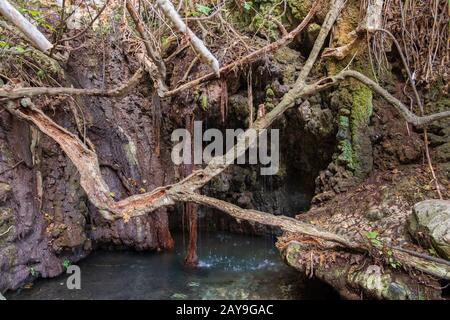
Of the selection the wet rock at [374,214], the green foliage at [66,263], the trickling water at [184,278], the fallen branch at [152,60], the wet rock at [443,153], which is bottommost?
the trickling water at [184,278]

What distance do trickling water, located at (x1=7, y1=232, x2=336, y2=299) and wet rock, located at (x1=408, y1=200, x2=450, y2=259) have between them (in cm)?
132

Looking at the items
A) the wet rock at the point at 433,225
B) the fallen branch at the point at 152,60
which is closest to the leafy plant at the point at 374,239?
the wet rock at the point at 433,225

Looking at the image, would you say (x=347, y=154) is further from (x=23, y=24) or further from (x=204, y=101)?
(x=23, y=24)

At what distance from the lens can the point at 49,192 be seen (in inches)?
197

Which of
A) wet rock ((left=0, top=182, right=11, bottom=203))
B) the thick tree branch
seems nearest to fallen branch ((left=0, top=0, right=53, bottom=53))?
wet rock ((left=0, top=182, right=11, bottom=203))

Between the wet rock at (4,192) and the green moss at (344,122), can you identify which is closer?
the wet rock at (4,192)

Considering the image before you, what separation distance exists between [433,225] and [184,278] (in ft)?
11.1

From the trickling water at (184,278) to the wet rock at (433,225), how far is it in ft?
4.34

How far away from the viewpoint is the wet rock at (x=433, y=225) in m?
2.82

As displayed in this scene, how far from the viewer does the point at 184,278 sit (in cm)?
479

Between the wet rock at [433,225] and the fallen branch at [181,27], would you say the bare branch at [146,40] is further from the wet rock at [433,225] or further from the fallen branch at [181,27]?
the wet rock at [433,225]

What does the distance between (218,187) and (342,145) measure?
8.87 ft

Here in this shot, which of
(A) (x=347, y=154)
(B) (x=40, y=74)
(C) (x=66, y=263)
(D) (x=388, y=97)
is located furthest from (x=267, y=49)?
(C) (x=66, y=263)

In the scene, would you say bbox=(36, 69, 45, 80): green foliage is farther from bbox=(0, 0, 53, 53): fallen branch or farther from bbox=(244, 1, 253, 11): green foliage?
bbox=(244, 1, 253, 11): green foliage
